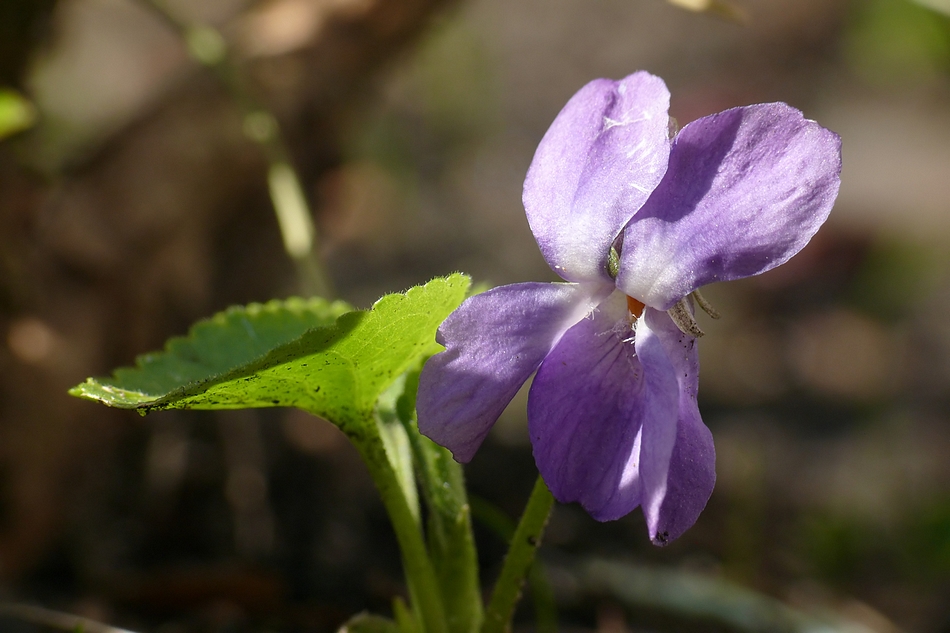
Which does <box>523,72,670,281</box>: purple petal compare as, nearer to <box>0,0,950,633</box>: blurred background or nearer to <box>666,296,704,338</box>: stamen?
<box>666,296,704,338</box>: stamen

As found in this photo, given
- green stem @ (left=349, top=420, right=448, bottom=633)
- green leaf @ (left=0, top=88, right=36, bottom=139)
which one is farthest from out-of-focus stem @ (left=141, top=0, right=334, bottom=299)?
green stem @ (left=349, top=420, right=448, bottom=633)

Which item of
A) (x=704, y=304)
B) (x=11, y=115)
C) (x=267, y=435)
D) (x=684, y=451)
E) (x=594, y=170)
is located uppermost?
(x=11, y=115)

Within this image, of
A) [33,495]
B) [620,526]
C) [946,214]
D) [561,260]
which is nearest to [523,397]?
[620,526]

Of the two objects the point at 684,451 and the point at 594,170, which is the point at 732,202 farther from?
the point at 684,451

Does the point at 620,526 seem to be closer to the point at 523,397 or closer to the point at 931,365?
the point at 523,397

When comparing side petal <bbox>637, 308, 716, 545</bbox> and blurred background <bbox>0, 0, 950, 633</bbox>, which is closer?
side petal <bbox>637, 308, 716, 545</bbox>

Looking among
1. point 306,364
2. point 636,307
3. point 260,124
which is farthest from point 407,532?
point 260,124
